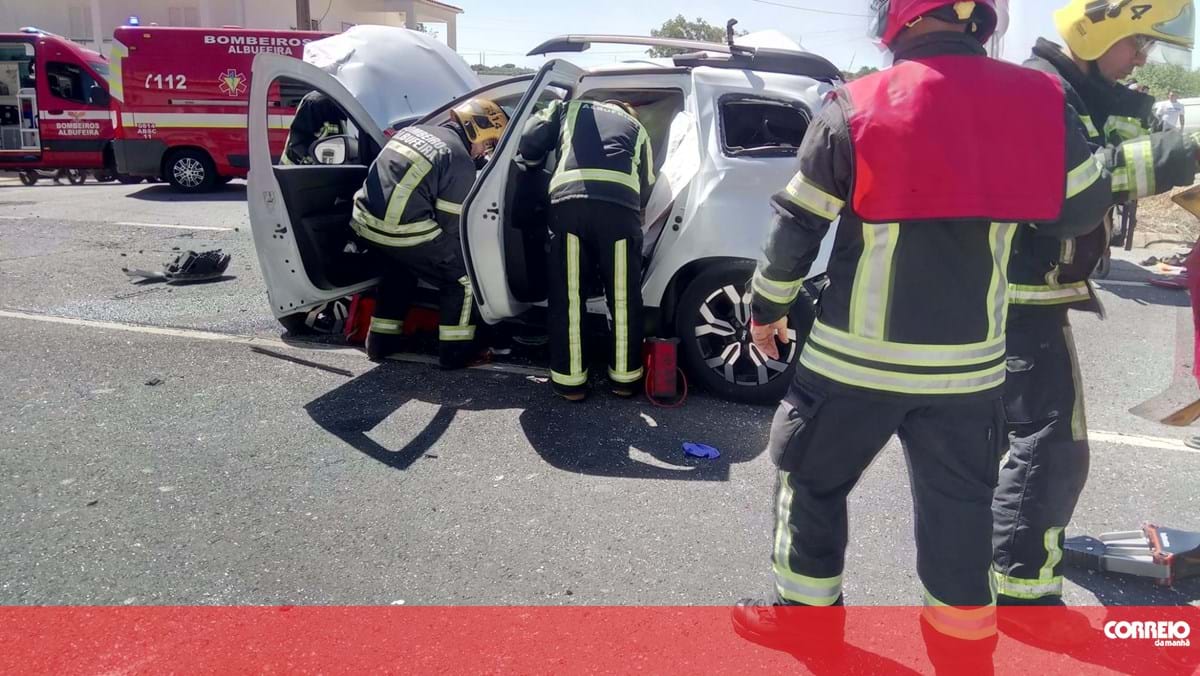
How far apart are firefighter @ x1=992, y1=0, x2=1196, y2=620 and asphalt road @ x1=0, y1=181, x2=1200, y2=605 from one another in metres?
0.40

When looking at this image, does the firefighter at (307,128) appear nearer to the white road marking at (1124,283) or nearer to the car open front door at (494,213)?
the car open front door at (494,213)

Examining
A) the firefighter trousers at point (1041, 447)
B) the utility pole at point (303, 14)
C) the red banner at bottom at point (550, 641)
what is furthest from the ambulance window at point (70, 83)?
the firefighter trousers at point (1041, 447)

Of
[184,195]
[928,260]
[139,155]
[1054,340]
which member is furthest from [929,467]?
[139,155]

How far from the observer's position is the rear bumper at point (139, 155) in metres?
14.8

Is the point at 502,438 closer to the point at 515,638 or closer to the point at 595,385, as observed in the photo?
the point at 595,385

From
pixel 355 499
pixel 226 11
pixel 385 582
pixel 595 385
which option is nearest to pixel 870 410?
pixel 385 582

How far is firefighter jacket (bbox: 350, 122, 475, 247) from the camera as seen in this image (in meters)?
4.79

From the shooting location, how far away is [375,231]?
16.1ft

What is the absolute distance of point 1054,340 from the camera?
2697 millimetres

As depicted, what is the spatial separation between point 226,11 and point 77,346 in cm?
2614

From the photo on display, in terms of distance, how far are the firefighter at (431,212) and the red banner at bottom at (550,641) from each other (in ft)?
8.16

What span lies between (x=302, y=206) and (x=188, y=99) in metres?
11.3

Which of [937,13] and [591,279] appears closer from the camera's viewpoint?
[937,13]

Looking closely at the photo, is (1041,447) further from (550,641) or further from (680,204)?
(680,204)
